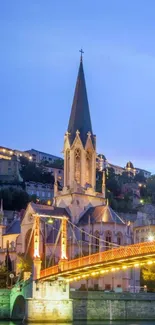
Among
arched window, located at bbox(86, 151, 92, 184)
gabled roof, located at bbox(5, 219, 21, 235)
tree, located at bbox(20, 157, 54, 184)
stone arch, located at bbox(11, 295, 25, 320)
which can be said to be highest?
tree, located at bbox(20, 157, 54, 184)

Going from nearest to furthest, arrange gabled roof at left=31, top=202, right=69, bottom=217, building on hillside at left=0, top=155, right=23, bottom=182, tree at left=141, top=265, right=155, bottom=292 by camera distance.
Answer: tree at left=141, top=265, right=155, bottom=292, gabled roof at left=31, top=202, right=69, bottom=217, building on hillside at left=0, top=155, right=23, bottom=182

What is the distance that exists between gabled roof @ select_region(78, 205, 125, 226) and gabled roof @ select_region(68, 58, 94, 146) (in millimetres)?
11560

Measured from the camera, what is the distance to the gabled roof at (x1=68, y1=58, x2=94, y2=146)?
9706 cm

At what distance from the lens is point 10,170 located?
184 meters

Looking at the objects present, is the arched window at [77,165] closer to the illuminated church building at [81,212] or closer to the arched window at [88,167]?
the illuminated church building at [81,212]

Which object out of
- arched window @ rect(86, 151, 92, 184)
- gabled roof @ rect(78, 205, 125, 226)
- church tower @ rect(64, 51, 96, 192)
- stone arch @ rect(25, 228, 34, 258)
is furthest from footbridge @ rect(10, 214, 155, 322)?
arched window @ rect(86, 151, 92, 184)

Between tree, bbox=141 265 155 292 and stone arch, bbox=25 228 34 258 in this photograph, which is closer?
tree, bbox=141 265 155 292

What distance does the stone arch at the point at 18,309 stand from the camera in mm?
65062

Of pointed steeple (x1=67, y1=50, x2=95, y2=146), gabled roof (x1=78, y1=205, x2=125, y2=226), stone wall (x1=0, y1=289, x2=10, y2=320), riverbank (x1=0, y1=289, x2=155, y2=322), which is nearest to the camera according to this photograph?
stone wall (x1=0, y1=289, x2=10, y2=320)

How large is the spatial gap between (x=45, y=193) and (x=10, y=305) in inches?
4456

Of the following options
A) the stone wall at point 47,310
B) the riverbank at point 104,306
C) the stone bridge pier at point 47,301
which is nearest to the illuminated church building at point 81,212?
the riverbank at point 104,306

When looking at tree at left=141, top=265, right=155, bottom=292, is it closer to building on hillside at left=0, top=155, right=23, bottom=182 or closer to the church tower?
the church tower

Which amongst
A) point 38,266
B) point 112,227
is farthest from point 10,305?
point 112,227

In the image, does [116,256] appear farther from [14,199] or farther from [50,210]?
[14,199]
